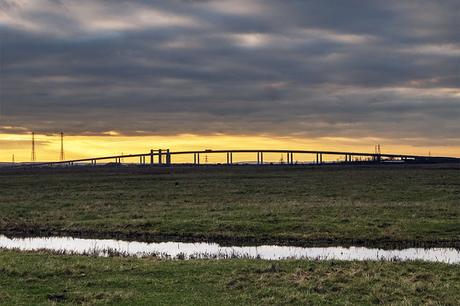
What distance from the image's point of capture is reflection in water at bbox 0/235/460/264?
2361 centimetres

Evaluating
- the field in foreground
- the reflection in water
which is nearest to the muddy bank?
the field in foreground

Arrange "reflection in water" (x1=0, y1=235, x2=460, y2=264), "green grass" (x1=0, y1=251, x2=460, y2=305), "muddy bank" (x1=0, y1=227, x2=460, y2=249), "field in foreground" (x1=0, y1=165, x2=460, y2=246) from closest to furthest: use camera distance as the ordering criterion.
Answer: "green grass" (x1=0, y1=251, x2=460, y2=305)
"reflection in water" (x1=0, y1=235, x2=460, y2=264)
"muddy bank" (x1=0, y1=227, x2=460, y2=249)
"field in foreground" (x1=0, y1=165, x2=460, y2=246)

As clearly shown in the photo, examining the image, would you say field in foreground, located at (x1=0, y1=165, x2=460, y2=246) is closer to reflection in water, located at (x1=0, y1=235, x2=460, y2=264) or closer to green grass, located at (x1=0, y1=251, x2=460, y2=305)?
reflection in water, located at (x1=0, y1=235, x2=460, y2=264)

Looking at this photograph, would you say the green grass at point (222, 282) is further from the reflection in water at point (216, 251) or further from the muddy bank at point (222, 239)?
the muddy bank at point (222, 239)

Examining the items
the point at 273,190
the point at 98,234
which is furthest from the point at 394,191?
the point at 98,234

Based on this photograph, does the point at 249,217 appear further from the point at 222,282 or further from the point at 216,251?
the point at 222,282

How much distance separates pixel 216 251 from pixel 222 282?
8.81 metres

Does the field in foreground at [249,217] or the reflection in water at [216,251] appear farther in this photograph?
the field in foreground at [249,217]

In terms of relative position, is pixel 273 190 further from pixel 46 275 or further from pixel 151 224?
pixel 46 275

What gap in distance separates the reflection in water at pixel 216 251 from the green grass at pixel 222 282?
3.27m

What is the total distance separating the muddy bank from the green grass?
300 inches

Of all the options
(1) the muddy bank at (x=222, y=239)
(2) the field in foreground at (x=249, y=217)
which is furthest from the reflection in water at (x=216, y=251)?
(2) the field in foreground at (x=249, y=217)

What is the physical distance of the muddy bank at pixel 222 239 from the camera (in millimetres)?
27516

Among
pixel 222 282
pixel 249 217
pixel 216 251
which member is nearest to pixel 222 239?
pixel 216 251
